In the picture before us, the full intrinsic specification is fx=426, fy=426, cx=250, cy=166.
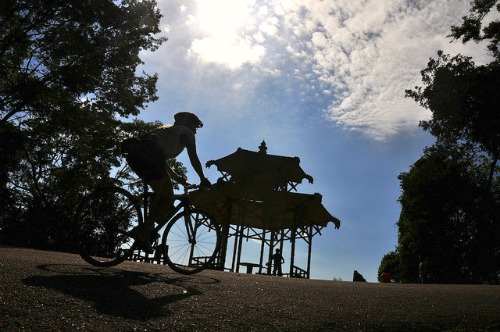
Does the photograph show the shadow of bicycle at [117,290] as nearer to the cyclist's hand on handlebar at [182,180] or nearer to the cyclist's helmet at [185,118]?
the cyclist's hand on handlebar at [182,180]

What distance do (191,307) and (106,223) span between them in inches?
108

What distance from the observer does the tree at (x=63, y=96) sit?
19.3 meters

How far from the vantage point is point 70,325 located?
9.58 ft

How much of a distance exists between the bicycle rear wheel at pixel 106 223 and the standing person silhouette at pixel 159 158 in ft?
0.63

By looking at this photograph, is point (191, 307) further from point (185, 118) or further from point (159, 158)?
point (185, 118)

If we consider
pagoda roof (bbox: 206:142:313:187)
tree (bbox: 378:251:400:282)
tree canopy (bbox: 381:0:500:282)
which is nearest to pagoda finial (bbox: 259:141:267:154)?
pagoda roof (bbox: 206:142:313:187)

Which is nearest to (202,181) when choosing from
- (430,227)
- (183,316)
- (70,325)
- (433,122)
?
(183,316)

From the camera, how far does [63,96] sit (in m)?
20.3

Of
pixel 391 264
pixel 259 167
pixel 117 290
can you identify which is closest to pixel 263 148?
pixel 259 167

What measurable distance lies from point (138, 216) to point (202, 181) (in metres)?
1.11

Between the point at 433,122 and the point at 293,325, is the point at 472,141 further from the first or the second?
the point at 293,325

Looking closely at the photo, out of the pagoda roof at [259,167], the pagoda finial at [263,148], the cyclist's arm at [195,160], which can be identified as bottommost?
the cyclist's arm at [195,160]

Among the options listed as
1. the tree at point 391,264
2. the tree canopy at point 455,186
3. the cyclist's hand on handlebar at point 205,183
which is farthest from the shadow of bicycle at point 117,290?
the tree at point 391,264

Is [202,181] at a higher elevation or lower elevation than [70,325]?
higher
